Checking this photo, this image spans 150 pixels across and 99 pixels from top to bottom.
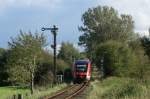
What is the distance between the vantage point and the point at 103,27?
363 feet

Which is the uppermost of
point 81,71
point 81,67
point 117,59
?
point 117,59

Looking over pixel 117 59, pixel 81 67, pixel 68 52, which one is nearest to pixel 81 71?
pixel 81 67

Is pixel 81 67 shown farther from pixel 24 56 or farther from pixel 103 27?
pixel 103 27

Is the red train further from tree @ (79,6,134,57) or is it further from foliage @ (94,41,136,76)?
tree @ (79,6,134,57)

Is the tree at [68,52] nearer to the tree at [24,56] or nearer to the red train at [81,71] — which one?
the tree at [24,56]

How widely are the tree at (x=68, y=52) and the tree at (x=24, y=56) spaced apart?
60385mm

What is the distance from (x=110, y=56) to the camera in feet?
235

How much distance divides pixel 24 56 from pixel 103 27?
43.3 metres

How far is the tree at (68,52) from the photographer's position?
13562 cm

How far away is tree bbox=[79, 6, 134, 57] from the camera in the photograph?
10929 centimetres

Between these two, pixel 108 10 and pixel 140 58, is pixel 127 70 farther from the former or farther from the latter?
pixel 108 10

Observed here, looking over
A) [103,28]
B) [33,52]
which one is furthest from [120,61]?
[103,28]

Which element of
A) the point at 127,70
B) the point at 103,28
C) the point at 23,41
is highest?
the point at 103,28

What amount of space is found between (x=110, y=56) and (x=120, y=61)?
199 cm
